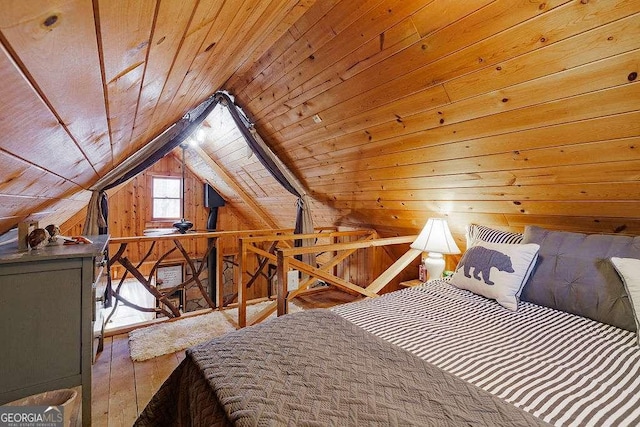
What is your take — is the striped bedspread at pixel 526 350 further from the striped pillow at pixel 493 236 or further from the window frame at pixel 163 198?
the window frame at pixel 163 198

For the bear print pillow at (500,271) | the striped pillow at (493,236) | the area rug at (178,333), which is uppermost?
the striped pillow at (493,236)

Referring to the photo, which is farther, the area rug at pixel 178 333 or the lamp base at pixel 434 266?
the lamp base at pixel 434 266

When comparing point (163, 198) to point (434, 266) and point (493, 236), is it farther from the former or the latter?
point (493, 236)

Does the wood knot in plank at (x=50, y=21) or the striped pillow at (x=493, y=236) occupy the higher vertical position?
the wood knot in plank at (x=50, y=21)

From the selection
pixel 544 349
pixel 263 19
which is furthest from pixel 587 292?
pixel 263 19

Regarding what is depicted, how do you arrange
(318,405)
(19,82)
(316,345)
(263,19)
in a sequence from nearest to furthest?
(19,82)
(318,405)
(316,345)
(263,19)

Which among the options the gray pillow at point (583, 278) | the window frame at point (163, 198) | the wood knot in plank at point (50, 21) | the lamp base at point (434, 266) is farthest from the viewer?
the window frame at point (163, 198)

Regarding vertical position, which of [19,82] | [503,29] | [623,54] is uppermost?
[503,29]

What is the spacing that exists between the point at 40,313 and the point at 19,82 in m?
1.39

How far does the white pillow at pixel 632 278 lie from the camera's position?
1.28 meters

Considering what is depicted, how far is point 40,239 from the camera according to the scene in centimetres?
156

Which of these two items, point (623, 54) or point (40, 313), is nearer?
point (623, 54)

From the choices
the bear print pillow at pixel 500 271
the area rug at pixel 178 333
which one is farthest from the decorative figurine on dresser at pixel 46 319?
the bear print pillow at pixel 500 271

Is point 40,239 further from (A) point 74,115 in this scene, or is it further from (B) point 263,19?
(B) point 263,19
